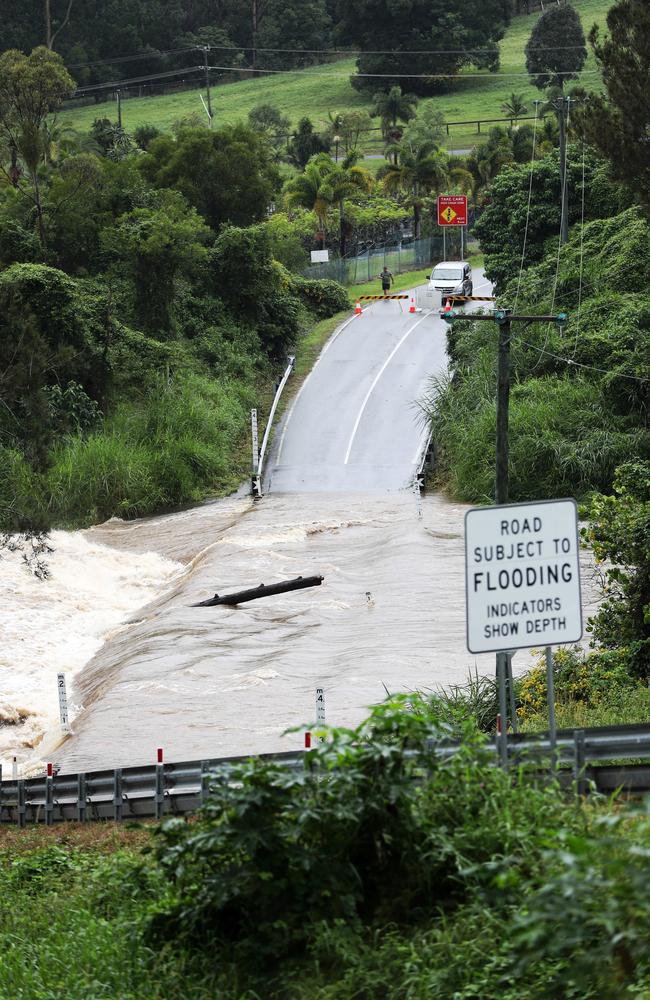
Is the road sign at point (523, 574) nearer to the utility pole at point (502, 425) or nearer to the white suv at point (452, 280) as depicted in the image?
the utility pole at point (502, 425)

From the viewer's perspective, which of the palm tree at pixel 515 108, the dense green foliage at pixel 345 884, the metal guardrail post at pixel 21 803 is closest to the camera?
the dense green foliage at pixel 345 884

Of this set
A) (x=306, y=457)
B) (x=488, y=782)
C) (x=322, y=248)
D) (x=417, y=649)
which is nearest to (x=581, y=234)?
(x=306, y=457)

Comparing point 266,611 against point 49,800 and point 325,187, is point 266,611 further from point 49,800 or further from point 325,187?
point 325,187

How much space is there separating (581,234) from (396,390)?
7.66m

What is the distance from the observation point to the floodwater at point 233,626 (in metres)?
19.9

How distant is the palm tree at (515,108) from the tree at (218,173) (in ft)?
137

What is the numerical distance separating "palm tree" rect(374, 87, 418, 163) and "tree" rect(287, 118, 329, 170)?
8441 mm

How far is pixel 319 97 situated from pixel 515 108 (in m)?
23.2

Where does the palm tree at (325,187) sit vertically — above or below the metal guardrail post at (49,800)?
above

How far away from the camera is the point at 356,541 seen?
101 feet

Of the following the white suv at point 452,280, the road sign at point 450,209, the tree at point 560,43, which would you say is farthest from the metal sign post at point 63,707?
the tree at point 560,43

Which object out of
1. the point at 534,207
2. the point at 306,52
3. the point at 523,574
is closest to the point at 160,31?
the point at 306,52

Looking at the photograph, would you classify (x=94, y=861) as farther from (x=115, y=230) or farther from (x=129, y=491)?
(x=115, y=230)

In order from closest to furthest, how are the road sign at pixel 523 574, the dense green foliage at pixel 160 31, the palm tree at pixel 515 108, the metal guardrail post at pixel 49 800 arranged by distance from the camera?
1. the road sign at pixel 523 574
2. the metal guardrail post at pixel 49 800
3. the palm tree at pixel 515 108
4. the dense green foliage at pixel 160 31
